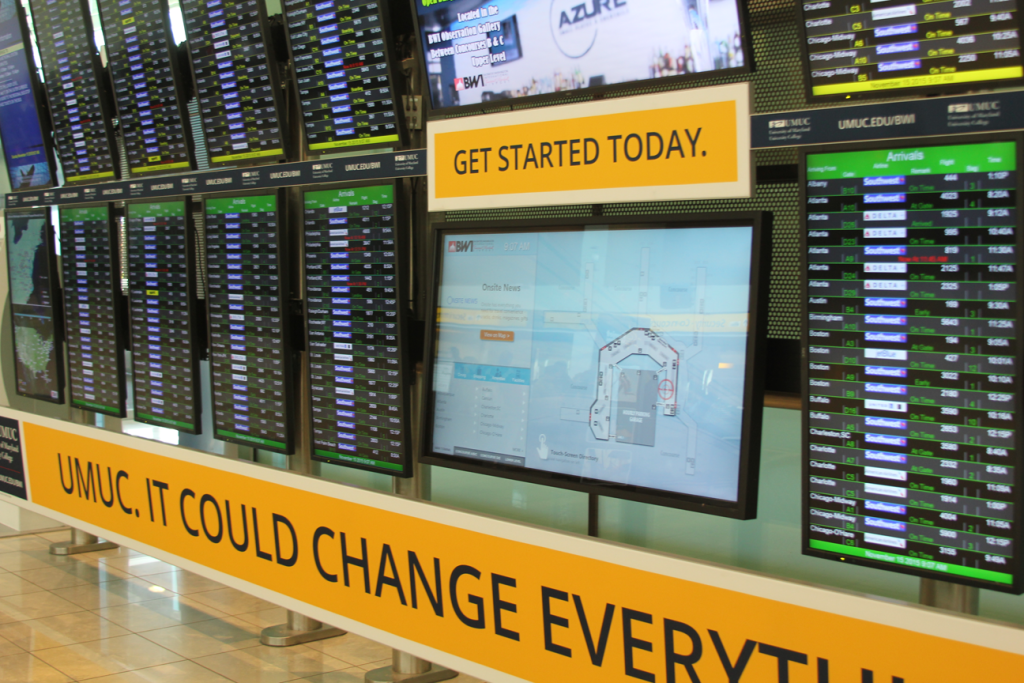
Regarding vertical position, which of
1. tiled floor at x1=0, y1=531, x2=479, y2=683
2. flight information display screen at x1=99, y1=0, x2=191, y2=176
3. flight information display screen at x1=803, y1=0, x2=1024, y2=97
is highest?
flight information display screen at x1=99, y1=0, x2=191, y2=176

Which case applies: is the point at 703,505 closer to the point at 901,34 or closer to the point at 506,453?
the point at 506,453

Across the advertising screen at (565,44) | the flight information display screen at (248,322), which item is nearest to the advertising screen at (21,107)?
the flight information display screen at (248,322)

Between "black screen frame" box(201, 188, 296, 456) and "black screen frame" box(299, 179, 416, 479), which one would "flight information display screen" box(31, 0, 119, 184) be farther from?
"black screen frame" box(299, 179, 416, 479)

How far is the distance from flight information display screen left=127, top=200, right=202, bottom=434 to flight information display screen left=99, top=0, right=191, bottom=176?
22 cm

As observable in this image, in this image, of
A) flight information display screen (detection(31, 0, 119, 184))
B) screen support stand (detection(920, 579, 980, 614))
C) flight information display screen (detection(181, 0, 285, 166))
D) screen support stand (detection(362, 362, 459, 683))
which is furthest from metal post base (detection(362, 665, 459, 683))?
flight information display screen (detection(31, 0, 119, 184))

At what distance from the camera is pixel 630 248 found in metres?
2.12

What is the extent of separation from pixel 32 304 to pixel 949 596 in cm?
433

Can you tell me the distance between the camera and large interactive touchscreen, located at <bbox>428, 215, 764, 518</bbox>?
193cm

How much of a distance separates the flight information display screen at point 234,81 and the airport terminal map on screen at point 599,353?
1005mm

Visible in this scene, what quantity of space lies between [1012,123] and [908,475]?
69 cm

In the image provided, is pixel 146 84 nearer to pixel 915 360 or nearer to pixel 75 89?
pixel 75 89

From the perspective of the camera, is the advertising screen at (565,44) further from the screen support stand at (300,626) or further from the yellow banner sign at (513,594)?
the screen support stand at (300,626)

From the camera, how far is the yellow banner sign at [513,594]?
166 centimetres

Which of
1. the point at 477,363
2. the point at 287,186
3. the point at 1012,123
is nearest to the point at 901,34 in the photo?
the point at 1012,123
